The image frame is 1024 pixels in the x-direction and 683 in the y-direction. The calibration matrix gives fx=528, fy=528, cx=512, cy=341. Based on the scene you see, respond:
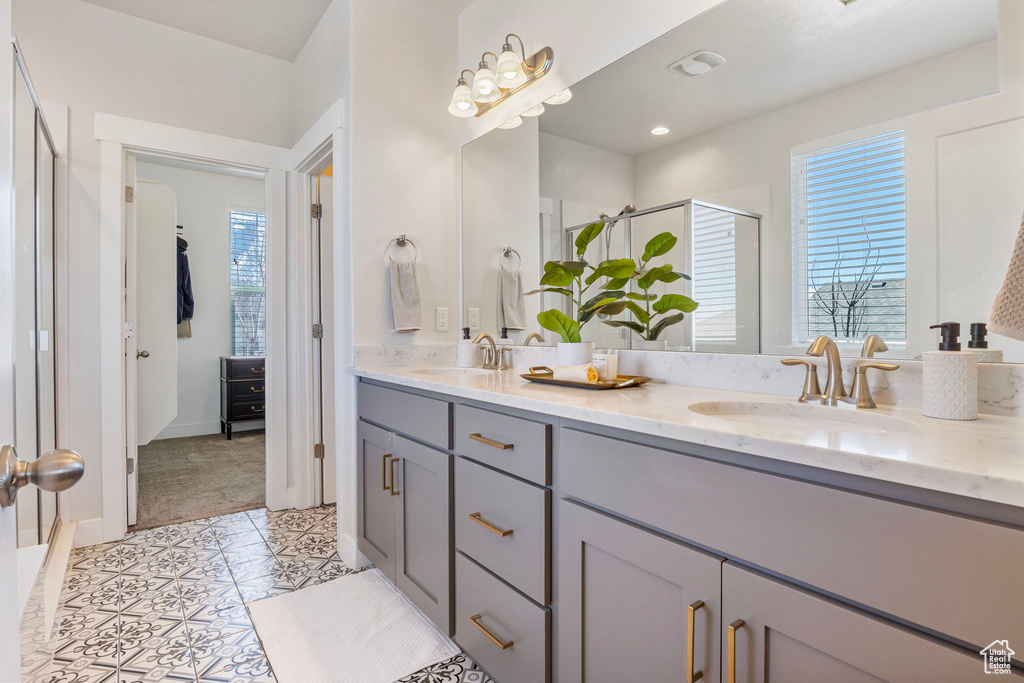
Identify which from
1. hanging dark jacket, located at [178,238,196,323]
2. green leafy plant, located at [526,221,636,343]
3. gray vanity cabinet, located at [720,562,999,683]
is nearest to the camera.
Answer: gray vanity cabinet, located at [720,562,999,683]

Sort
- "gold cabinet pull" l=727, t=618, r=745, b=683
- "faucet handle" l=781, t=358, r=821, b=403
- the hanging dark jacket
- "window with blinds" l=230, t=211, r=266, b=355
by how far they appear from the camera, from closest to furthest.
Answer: "gold cabinet pull" l=727, t=618, r=745, b=683, "faucet handle" l=781, t=358, r=821, b=403, the hanging dark jacket, "window with blinds" l=230, t=211, r=266, b=355

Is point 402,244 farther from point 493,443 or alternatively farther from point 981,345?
point 981,345

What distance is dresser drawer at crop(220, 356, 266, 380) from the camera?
15.6 ft

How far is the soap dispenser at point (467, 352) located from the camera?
240 cm

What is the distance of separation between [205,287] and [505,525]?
15.4 feet

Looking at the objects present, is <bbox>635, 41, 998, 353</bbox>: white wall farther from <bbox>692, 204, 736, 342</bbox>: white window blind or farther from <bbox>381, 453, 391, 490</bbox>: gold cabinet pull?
<bbox>381, 453, 391, 490</bbox>: gold cabinet pull

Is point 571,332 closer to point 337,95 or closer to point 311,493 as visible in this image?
point 337,95

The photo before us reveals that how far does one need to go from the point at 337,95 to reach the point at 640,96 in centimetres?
145

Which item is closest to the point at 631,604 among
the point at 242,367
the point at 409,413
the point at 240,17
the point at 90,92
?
the point at 409,413

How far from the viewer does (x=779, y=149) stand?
134cm

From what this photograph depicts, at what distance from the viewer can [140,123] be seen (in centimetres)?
261

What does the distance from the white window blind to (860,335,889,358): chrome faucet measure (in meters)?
0.32

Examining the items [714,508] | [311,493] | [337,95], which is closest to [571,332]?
[714,508]

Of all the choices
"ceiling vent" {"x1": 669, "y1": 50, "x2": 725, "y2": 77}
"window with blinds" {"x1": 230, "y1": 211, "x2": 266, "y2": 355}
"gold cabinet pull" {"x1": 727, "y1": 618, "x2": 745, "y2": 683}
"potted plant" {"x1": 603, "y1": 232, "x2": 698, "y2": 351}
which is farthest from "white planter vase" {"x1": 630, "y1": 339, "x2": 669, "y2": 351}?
"window with blinds" {"x1": 230, "y1": 211, "x2": 266, "y2": 355}
